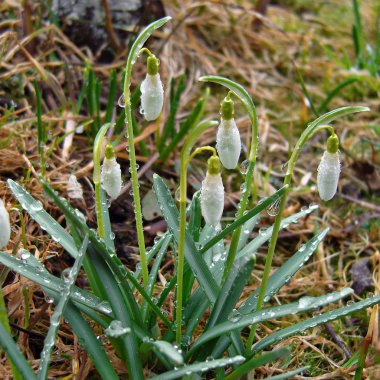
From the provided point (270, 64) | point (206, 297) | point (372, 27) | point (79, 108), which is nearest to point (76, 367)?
point (206, 297)

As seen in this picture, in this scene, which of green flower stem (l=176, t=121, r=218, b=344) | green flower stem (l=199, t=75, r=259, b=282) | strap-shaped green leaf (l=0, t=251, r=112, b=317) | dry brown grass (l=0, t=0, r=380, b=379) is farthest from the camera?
dry brown grass (l=0, t=0, r=380, b=379)

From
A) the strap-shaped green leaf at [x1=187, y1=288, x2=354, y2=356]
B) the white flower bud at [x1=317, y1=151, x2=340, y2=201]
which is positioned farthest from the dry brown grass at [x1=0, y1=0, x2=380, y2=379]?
the white flower bud at [x1=317, y1=151, x2=340, y2=201]

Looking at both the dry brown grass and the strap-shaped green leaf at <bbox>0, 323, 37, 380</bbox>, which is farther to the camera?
the dry brown grass

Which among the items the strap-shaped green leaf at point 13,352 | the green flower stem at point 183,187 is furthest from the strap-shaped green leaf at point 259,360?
the strap-shaped green leaf at point 13,352

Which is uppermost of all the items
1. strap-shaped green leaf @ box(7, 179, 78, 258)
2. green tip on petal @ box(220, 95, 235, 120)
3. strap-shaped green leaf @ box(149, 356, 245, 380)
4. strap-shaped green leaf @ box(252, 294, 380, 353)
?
green tip on petal @ box(220, 95, 235, 120)

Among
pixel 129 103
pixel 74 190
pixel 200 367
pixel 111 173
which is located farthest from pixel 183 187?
pixel 74 190

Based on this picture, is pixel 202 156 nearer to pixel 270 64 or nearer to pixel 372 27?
pixel 270 64

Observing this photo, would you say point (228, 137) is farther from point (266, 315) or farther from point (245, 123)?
point (245, 123)

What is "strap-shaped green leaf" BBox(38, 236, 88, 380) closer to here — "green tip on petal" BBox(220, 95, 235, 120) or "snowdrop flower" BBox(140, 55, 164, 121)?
"snowdrop flower" BBox(140, 55, 164, 121)

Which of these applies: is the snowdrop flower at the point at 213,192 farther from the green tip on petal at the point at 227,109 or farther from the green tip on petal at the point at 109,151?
the green tip on petal at the point at 109,151
